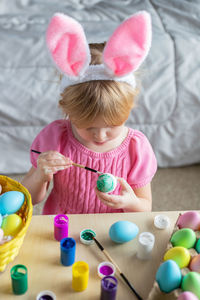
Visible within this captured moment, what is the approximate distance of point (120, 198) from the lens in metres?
0.87

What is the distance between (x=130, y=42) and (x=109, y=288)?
0.47 meters

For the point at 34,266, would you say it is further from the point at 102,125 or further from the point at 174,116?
the point at 174,116

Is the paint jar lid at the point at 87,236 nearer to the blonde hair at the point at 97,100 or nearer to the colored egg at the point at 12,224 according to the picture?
the colored egg at the point at 12,224

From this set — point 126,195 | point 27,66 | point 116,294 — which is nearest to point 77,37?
point 126,195

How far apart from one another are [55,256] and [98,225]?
13 centimetres

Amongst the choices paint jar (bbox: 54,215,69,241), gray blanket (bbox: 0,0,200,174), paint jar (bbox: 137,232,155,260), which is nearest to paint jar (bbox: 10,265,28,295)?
paint jar (bbox: 54,215,69,241)

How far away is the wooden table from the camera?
2.23ft

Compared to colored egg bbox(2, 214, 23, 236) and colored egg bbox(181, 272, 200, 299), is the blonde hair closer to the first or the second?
colored egg bbox(2, 214, 23, 236)

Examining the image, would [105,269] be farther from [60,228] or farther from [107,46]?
[107,46]

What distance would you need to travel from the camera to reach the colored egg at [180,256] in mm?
674

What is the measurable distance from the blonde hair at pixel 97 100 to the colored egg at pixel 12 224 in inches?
10.4

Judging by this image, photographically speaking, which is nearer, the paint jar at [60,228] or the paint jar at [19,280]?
the paint jar at [19,280]

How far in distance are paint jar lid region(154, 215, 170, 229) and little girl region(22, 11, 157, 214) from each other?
9cm

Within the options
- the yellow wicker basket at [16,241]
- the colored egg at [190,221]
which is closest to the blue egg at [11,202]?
the yellow wicker basket at [16,241]
